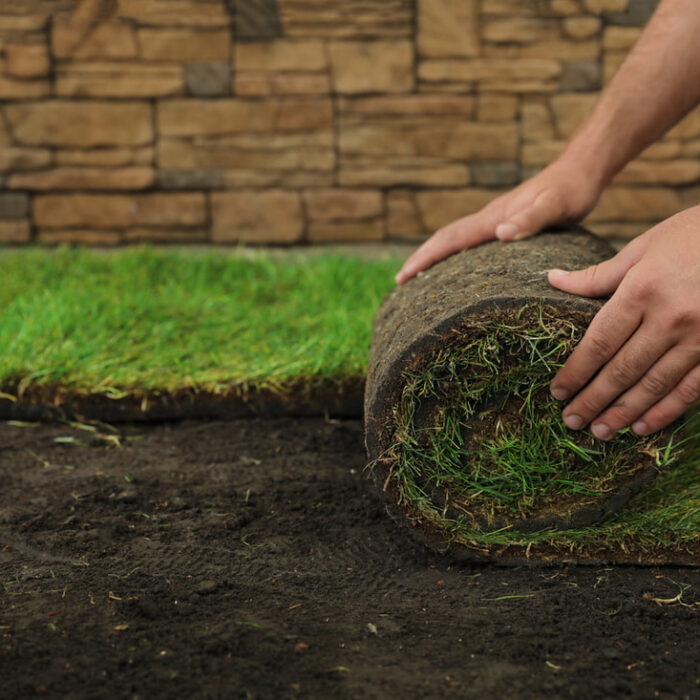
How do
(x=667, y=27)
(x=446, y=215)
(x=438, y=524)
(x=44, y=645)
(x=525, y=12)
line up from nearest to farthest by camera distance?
1. (x=44, y=645)
2. (x=438, y=524)
3. (x=667, y=27)
4. (x=525, y=12)
5. (x=446, y=215)

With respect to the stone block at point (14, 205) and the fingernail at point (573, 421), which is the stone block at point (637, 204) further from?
the stone block at point (14, 205)

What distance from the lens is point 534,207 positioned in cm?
167

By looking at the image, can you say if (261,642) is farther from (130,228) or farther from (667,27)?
(130,228)

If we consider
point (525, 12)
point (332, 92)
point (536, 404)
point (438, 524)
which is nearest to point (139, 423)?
point (438, 524)

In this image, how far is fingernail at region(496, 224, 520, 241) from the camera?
64.1 inches

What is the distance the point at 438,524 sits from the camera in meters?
1.33

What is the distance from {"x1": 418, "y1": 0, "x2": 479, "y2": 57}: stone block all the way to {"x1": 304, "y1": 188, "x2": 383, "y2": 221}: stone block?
0.65 m

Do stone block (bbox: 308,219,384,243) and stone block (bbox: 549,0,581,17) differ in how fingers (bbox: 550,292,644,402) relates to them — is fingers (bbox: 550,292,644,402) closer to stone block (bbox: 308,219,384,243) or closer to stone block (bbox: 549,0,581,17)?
stone block (bbox: 308,219,384,243)

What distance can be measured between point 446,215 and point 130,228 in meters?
1.44

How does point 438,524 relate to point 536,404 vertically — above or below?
below

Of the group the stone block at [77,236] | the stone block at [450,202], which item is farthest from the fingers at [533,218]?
the stone block at [77,236]

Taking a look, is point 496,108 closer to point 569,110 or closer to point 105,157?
point 569,110

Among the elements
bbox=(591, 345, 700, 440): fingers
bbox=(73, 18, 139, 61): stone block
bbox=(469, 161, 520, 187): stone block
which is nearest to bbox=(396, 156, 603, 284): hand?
bbox=(591, 345, 700, 440): fingers

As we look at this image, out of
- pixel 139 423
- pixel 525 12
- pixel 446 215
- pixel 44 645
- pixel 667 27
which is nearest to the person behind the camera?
pixel 44 645
